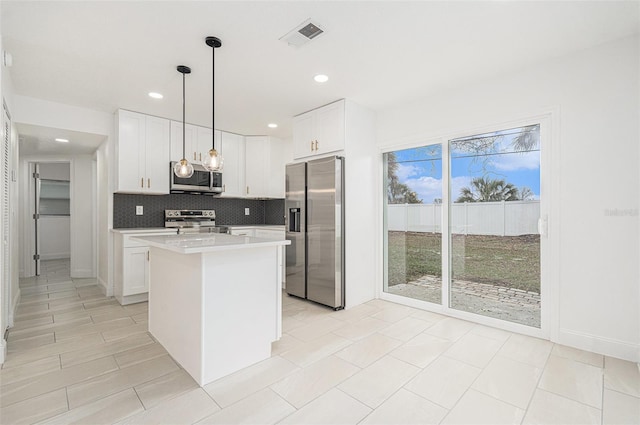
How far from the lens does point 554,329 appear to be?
2.70m

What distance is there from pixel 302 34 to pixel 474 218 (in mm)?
2443

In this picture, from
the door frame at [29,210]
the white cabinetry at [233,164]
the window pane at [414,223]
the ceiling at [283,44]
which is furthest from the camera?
the door frame at [29,210]

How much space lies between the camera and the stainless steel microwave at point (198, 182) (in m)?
4.41

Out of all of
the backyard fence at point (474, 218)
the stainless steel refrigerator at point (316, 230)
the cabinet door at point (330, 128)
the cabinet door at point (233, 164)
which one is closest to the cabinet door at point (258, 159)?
the cabinet door at point (233, 164)

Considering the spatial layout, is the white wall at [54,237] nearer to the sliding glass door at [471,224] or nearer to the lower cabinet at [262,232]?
the lower cabinet at [262,232]

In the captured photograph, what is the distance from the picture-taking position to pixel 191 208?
16.6ft

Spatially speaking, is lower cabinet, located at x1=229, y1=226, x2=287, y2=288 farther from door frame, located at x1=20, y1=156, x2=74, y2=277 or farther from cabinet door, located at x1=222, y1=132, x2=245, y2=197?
door frame, located at x1=20, y1=156, x2=74, y2=277

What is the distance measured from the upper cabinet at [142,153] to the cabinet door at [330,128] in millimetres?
2159

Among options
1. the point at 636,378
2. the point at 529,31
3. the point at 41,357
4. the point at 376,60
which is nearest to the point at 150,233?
the point at 41,357

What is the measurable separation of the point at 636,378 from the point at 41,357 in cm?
431

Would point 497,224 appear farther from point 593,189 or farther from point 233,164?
point 233,164

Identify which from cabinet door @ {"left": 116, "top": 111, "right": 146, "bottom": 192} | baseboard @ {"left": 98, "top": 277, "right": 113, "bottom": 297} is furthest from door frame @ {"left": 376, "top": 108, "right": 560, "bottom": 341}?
baseboard @ {"left": 98, "top": 277, "right": 113, "bottom": 297}

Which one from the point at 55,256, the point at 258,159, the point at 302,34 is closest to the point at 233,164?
the point at 258,159

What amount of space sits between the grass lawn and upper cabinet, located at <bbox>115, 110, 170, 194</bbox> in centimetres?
324
